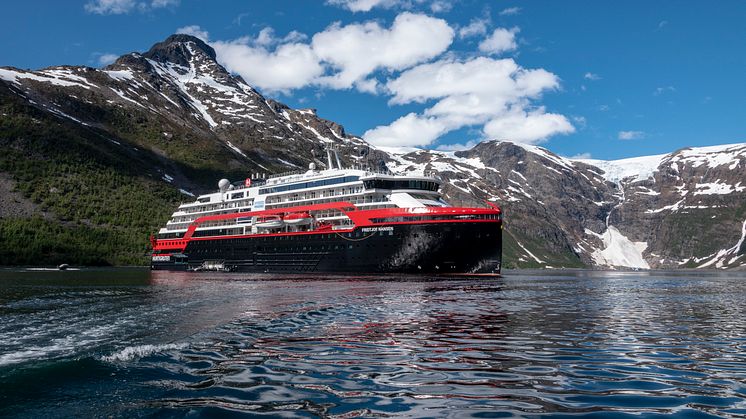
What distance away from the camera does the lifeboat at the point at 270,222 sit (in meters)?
86.9

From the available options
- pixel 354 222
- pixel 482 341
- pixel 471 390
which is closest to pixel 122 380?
pixel 471 390

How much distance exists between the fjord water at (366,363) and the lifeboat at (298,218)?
184ft

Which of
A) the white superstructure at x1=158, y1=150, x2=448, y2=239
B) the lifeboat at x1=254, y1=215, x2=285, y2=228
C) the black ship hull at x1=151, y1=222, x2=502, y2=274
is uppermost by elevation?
the white superstructure at x1=158, y1=150, x2=448, y2=239

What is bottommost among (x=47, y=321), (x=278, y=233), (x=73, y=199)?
(x=47, y=321)

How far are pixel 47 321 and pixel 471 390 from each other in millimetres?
19376

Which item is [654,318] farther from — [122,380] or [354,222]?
[354,222]

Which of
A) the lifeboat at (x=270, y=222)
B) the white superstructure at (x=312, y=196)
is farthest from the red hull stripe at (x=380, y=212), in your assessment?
the white superstructure at (x=312, y=196)

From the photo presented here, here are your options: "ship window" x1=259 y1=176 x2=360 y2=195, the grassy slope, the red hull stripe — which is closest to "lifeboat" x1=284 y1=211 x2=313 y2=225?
the red hull stripe

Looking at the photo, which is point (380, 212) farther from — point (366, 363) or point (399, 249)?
point (366, 363)

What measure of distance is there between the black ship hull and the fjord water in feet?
141

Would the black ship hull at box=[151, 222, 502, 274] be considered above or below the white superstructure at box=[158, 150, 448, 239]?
below

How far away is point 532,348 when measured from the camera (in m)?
15.9

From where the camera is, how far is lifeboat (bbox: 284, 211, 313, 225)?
271 feet

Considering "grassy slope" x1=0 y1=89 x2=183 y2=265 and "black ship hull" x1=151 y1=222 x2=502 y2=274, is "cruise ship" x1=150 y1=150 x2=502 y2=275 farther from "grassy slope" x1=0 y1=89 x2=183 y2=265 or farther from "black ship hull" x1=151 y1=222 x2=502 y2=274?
"grassy slope" x1=0 y1=89 x2=183 y2=265
